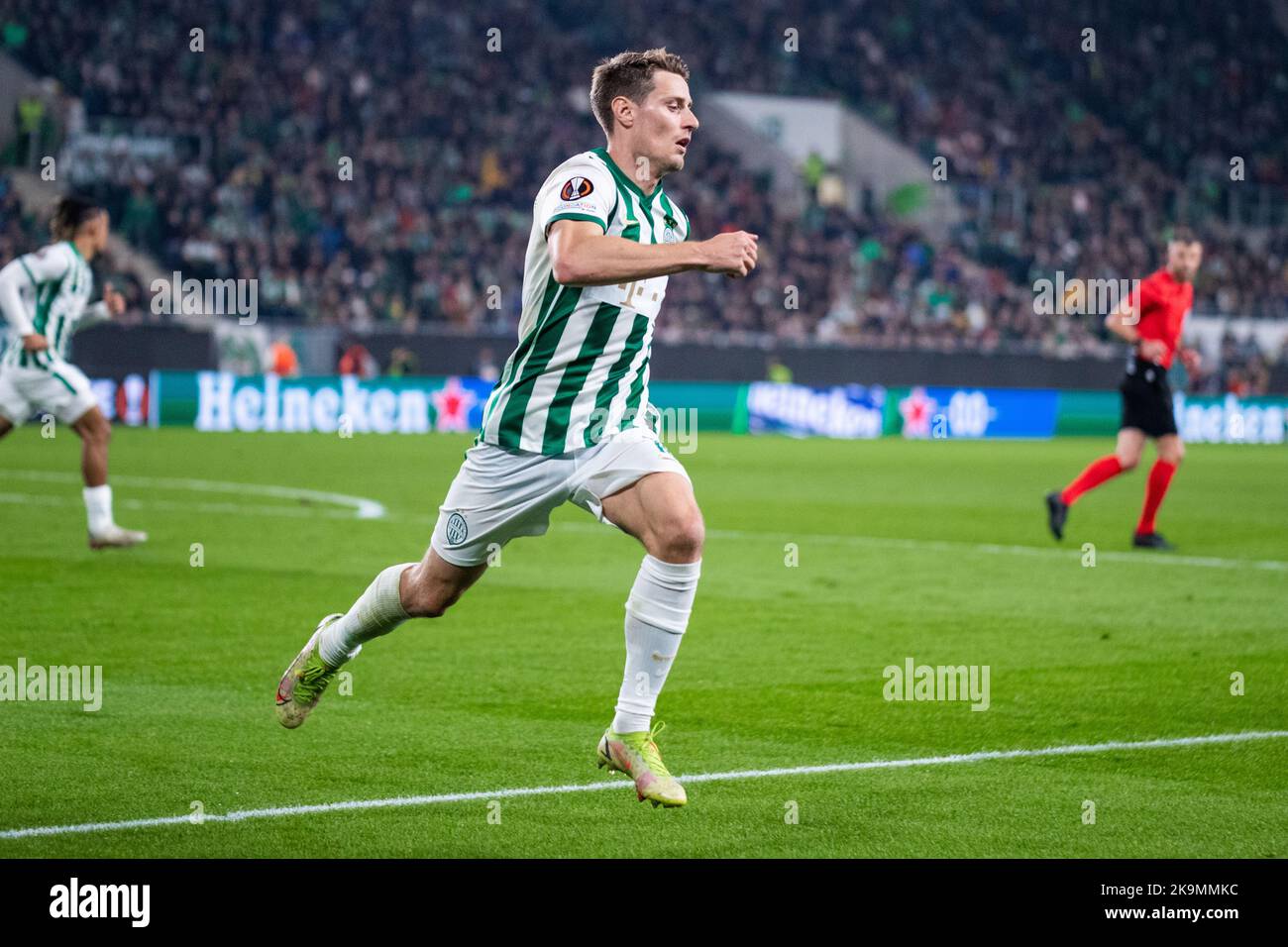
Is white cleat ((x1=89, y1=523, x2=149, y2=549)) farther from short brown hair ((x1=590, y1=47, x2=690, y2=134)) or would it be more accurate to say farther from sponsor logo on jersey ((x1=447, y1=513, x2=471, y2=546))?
short brown hair ((x1=590, y1=47, x2=690, y2=134))

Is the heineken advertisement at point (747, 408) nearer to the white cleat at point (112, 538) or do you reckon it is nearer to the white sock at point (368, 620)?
the white cleat at point (112, 538)

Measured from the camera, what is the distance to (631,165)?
5.74 m

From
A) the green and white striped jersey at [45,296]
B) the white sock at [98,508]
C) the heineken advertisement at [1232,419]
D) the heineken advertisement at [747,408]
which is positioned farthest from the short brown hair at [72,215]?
the heineken advertisement at [1232,419]

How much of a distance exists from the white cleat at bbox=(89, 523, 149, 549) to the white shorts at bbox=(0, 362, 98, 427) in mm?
762

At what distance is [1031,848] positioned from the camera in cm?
481

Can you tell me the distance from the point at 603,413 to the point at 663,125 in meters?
0.94

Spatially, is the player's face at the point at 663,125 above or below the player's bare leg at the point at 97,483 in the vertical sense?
above

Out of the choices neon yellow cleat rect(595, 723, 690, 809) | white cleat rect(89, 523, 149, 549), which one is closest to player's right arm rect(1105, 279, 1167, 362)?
white cleat rect(89, 523, 149, 549)

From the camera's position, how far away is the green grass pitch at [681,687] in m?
5.07

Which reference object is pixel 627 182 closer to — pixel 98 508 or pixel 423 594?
pixel 423 594

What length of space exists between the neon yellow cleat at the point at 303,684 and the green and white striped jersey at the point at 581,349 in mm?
1046

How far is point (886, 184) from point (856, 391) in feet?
43.0

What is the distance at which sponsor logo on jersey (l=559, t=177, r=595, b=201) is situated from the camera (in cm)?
543
